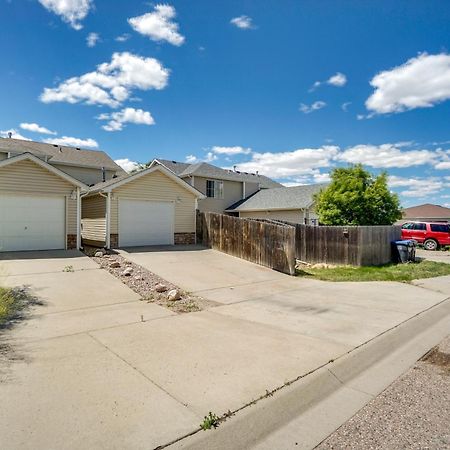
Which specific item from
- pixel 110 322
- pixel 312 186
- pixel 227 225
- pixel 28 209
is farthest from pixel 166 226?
pixel 312 186

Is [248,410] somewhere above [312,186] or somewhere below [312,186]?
below

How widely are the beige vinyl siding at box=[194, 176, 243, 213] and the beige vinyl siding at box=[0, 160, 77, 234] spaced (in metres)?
12.7

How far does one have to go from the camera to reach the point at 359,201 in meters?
17.1

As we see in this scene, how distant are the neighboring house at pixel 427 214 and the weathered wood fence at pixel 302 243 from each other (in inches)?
1012

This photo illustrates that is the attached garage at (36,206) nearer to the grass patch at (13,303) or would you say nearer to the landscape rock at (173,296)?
the grass patch at (13,303)

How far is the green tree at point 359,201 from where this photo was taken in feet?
56.3

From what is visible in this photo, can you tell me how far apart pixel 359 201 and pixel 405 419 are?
49.5 feet

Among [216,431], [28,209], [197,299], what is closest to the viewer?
[216,431]

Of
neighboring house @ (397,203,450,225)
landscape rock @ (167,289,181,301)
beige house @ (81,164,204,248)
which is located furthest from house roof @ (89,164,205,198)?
neighboring house @ (397,203,450,225)

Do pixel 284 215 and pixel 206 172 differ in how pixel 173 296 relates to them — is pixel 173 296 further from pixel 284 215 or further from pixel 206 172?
pixel 206 172

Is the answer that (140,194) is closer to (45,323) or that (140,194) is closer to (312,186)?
(45,323)

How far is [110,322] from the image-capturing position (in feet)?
19.3

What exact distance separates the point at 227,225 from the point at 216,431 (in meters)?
12.6

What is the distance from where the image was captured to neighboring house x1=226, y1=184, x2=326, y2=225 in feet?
75.9
